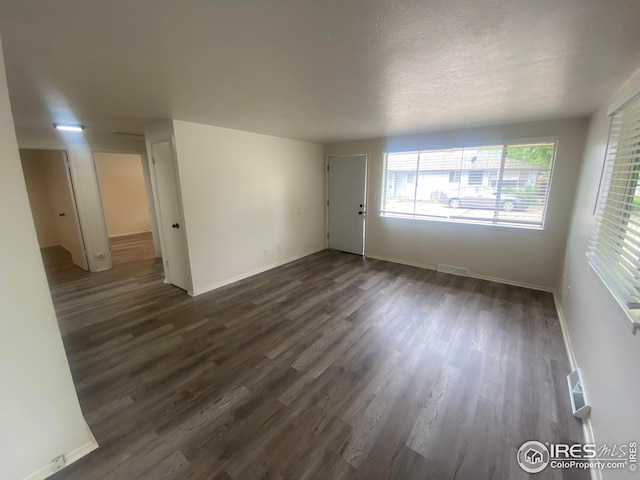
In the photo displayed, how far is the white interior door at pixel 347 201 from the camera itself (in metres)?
5.39

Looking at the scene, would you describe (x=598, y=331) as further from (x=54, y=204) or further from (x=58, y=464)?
(x=54, y=204)

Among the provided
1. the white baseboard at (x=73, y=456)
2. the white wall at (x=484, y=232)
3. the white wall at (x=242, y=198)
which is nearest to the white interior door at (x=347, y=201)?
the white wall at (x=484, y=232)

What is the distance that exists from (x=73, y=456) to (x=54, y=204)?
6732mm

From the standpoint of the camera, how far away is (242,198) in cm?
425

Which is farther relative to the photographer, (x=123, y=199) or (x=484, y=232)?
(x=123, y=199)

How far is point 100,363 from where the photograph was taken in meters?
2.40

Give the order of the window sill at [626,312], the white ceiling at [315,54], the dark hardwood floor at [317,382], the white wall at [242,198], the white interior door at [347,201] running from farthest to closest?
1. the white interior door at [347,201]
2. the white wall at [242,198]
3. the dark hardwood floor at [317,382]
4. the window sill at [626,312]
5. the white ceiling at [315,54]

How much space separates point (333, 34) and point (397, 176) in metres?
3.93

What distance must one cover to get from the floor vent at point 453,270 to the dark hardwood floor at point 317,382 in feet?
2.20

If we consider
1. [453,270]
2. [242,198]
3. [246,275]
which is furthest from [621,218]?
[246,275]

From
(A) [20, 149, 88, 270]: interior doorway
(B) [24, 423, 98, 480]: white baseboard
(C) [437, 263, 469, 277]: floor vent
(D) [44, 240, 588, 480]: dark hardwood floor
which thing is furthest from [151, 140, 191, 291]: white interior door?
(C) [437, 263, 469, 277]: floor vent

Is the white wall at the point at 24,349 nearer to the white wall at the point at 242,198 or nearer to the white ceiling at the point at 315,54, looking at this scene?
the white ceiling at the point at 315,54

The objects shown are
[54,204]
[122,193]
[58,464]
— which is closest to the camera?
[58,464]

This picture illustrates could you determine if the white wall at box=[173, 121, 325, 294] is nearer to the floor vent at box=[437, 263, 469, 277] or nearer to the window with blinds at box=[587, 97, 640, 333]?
the floor vent at box=[437, 263, 469, 277]
